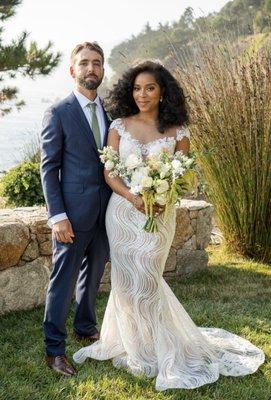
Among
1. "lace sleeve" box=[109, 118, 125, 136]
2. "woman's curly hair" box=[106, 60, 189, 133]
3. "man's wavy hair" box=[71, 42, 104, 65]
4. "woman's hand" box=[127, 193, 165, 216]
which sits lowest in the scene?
"woman's hand" box=[127, 193, 165, 216]

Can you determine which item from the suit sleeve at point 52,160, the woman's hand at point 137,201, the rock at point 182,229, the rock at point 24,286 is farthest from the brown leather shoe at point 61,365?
the rock at point 182,229

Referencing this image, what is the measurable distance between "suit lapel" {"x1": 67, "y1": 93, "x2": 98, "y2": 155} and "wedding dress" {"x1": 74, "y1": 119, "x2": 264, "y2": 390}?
0.16 m

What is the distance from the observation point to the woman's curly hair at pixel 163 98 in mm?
3139

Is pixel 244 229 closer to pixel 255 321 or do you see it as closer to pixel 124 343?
pixel 255 321

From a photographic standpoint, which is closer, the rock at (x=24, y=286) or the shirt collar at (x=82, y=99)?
the shirt collar at (x=82, y=99)

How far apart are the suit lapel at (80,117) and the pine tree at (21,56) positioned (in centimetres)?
725

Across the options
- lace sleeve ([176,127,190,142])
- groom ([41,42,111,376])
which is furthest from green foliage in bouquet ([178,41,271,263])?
groom ([41,42,111,376])

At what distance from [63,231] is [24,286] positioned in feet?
4.68

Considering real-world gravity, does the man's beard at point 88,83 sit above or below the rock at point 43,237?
above

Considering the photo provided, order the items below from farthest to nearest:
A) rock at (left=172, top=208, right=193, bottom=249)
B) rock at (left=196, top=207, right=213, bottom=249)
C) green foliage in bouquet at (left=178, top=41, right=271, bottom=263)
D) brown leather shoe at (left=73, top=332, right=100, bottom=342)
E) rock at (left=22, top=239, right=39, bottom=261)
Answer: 1. green foliage in bouquet at (left=178, top=41, right=271, bottom=263)
2. rock at (left=196, top=207, right=213, bottom=249)
3. rock at (left=172, top=208, right=193, bottom=249)
4. rock at (left=22, top=239, right=39, bottom=261)
5. brown leather shoe at (left=73, top=332, right=100, bottom=342)

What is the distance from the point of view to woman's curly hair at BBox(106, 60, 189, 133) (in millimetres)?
3139

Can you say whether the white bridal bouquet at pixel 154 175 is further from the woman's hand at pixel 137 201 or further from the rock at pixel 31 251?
Answer: the rock at pixel 31 251

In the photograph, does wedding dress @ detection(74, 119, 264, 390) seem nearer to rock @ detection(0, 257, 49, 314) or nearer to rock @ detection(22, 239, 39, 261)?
rock @ detection(0, 257, 49, 314)

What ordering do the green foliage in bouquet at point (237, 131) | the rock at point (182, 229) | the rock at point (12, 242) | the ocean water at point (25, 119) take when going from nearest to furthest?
the rock at point (12, 242)
the rock at point (182, 229)
the green foliage in bouquet at point (237, 131)
the ocean water at point (25, 119)
